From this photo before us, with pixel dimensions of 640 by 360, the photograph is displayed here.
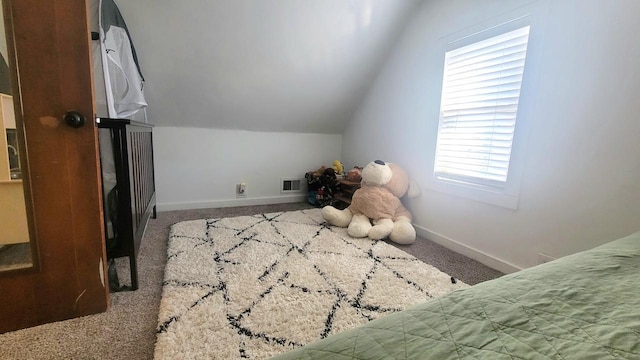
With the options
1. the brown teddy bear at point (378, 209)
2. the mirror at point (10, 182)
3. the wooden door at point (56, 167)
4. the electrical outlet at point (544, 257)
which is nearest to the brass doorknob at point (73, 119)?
the wooden door at point (56, 167)

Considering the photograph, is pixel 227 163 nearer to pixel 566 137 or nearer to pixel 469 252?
pixel 469 252

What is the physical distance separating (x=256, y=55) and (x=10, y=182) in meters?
1.86

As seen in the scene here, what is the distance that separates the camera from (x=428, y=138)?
2283mm

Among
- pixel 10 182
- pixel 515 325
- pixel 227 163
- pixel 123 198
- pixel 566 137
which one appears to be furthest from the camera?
pixel 227 163

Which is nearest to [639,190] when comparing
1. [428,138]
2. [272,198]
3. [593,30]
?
[593,30]

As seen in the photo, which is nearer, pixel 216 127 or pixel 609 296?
pixel 609 296

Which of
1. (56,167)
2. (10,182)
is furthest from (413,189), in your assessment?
(10,182)

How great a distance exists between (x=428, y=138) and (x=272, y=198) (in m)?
1.88

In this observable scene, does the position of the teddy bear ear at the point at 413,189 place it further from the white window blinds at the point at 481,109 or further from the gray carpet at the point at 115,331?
the gray carpet at the point at 115,331

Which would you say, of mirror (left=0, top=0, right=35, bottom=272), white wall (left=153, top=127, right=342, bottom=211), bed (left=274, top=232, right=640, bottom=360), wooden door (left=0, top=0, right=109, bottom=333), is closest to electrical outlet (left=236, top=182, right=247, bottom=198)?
white wall (left=153, top=127, right=342, bottom=211)

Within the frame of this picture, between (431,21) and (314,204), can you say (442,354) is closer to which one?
(431,21)

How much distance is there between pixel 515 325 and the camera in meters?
0.47

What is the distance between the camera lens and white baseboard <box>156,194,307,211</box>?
2.89 meters

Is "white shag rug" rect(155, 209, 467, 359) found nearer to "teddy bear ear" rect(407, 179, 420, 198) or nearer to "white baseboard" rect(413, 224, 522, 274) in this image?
"white baseboard" rect(413, 224, 522, 274)
